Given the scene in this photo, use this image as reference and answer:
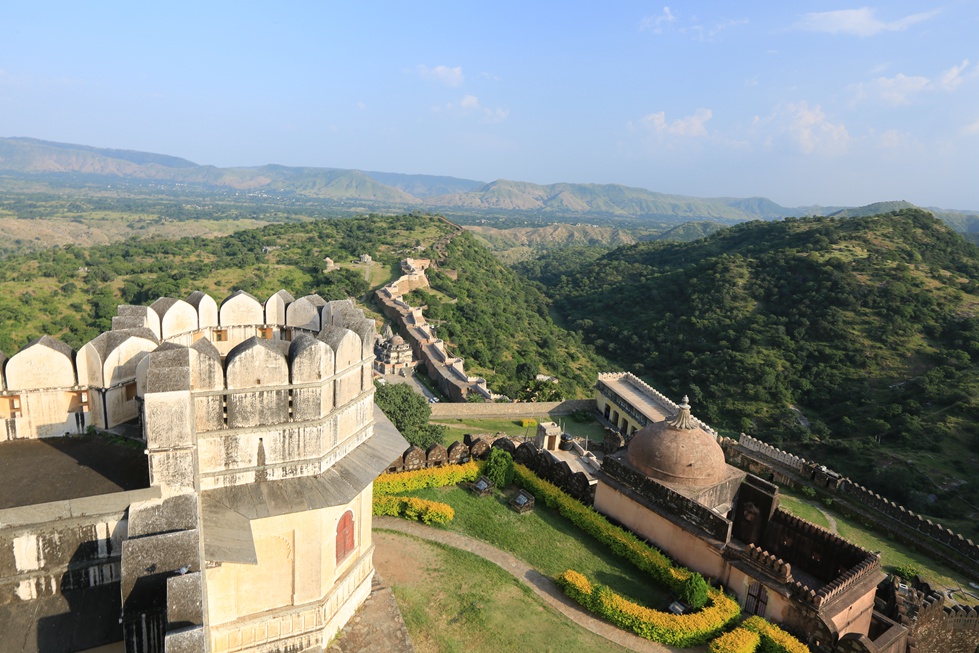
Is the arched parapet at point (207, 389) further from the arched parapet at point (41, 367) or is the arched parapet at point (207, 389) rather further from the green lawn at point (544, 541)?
the green lawn at point (544, 541)

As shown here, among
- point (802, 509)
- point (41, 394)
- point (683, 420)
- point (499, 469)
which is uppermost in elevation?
point (41, 394)

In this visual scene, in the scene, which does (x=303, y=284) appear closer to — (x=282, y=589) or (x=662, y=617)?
(x=282, y=589)

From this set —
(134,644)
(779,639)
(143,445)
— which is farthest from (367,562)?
(779,639)

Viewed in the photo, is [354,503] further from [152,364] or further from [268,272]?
[268,272]

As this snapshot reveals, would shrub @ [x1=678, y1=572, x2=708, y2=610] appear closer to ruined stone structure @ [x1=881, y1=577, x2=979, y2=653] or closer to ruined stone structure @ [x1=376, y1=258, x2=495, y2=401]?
ruined stone structure @ [x1=881, y1=577, x2=979, y2=653]

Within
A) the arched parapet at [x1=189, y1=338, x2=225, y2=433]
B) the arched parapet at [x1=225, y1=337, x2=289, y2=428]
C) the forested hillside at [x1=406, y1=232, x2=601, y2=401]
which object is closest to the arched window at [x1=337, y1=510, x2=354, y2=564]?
the arched parapet at [x1=225, y1=337, x2=289, y2=428]

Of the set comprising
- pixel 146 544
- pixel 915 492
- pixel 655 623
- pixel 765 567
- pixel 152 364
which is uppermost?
pixel 152 364

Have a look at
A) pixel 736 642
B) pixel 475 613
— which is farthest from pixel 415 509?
pixel 736 642
